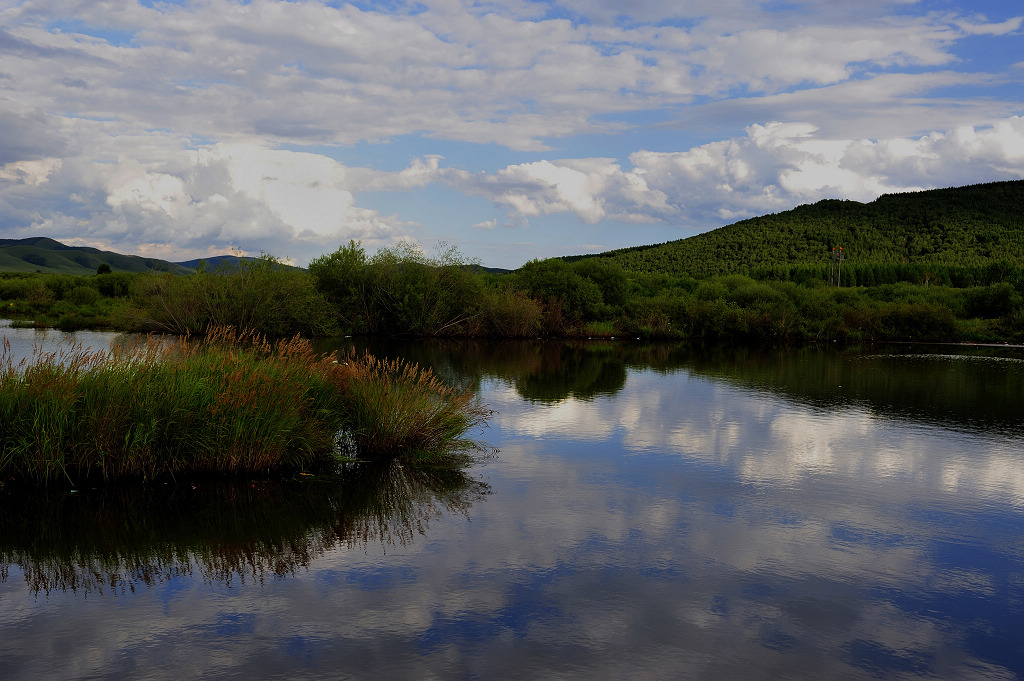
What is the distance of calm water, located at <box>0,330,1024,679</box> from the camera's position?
17.9 ft

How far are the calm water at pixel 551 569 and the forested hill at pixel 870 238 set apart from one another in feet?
254

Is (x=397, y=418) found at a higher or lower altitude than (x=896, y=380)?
higher

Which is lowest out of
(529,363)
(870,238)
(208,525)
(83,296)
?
(208,525)

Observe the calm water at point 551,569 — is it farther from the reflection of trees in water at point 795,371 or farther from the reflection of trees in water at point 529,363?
the reflection of trees in water at point 529,363

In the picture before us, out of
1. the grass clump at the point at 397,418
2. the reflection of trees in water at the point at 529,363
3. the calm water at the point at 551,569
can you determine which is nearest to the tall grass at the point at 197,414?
the grass clump at the point at 397,418

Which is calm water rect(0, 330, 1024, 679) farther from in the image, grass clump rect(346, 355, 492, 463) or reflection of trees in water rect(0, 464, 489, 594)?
grass clump rect(346, 355, 492, 463)

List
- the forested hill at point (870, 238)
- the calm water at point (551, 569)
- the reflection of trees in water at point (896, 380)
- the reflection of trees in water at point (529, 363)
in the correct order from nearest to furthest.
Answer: the calm water at point (551, 569) → the reflection of trees in water at point (896, 380) → the reflection of trees in water at point (529, 363) → the forested hill at point (870, 238)

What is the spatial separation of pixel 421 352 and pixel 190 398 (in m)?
22.2

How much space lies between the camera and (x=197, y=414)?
31.4 feet

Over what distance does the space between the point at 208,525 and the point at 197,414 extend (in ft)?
6.20

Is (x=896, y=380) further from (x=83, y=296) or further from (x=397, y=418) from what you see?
(x=83, y=296)

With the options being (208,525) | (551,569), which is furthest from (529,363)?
(551,569)

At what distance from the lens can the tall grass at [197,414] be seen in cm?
910

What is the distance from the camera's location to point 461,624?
5.89m
